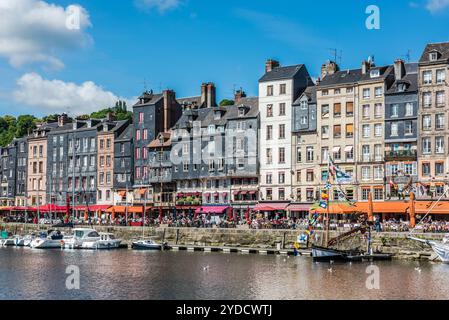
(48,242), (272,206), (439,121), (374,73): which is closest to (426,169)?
(439,121)

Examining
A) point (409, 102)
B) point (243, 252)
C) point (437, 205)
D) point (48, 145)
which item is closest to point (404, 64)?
point (409, 102)

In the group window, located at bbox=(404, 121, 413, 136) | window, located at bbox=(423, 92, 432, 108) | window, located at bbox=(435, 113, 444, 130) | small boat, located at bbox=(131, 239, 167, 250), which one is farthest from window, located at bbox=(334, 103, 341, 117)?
small boat, located at bbox=(131, 239, 167, 250)

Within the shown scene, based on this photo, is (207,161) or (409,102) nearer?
(409,102)

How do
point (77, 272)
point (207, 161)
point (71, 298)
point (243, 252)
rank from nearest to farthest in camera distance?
point (71, 298) < point (77, 272) < point (243, 252) < point (207, 161)

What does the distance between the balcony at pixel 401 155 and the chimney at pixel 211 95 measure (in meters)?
29.6

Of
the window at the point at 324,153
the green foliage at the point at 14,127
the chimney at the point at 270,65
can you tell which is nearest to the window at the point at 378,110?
the window at the point at 324,153

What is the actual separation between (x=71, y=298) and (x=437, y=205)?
137ft

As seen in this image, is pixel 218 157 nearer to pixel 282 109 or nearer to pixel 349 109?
pixel 282 109

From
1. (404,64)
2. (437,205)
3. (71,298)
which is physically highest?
(404,64)

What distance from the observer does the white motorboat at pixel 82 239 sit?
7750 cm

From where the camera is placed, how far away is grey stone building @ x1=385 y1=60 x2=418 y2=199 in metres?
74.4

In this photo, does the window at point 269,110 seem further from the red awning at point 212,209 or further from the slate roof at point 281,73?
the red awning at point 212,209

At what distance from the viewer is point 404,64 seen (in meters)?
79.9
